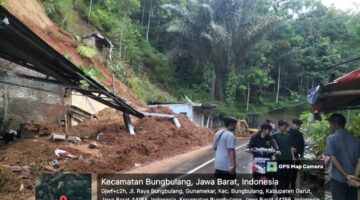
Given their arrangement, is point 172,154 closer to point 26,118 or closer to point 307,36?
point 26,118

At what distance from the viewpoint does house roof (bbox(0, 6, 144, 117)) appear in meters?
8.49

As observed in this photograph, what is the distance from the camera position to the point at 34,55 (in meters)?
10.9

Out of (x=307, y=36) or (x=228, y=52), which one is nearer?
(x=228, y=52)

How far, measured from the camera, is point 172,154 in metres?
17.1

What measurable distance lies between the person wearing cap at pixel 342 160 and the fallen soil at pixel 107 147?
6.39 metres

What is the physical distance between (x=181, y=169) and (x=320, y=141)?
4.49 metres

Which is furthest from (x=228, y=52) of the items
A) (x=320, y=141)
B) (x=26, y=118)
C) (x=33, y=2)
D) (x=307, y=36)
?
(x=320, y=141)

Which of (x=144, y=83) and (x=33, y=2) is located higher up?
(x=33, y=2)

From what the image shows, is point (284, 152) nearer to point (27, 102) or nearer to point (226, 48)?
point (27, 102)

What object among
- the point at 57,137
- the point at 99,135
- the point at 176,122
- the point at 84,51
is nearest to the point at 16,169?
the point at 57,137

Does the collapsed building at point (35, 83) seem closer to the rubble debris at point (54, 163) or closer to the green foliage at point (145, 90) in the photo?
the rubble debris at point (54, 163)

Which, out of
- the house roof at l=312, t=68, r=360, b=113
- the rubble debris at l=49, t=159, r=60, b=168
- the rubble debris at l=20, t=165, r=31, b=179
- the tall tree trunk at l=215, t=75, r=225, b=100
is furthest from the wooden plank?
the tall tree trunk at l=215, t=75, r=225, b=100

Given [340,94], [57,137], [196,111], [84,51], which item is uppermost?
[84,51]

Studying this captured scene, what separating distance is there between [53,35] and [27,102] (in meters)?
10.1
